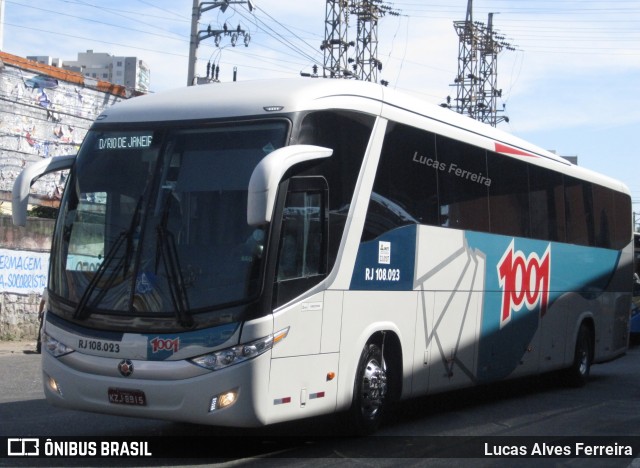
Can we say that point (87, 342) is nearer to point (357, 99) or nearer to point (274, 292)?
point (274, 292)

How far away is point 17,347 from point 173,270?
13.5 meters

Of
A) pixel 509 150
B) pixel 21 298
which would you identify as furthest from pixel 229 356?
pixel 21 298

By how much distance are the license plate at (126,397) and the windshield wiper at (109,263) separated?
752 millimetres

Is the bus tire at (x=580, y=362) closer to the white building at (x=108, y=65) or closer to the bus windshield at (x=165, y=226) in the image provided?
the bus windshield at (x=165, y=226)

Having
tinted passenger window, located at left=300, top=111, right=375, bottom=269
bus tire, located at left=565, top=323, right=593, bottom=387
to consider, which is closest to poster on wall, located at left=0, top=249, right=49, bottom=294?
bus tire, located at left=565, top=323, right=593, bottom=387

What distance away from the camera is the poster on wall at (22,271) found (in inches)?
861

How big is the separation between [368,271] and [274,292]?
1725 millimetres

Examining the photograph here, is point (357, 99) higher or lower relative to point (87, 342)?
higher

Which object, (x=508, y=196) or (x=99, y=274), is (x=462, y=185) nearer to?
(x=508, y=196)

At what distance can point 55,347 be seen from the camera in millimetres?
8734

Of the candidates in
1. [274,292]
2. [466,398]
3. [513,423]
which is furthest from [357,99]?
[466,398]

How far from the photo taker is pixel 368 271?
9.79 metres

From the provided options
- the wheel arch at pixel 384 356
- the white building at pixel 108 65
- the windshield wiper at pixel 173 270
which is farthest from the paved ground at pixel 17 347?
the white building at pixel 108 65

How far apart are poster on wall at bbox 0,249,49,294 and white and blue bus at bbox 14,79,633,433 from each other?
13.1 meters
